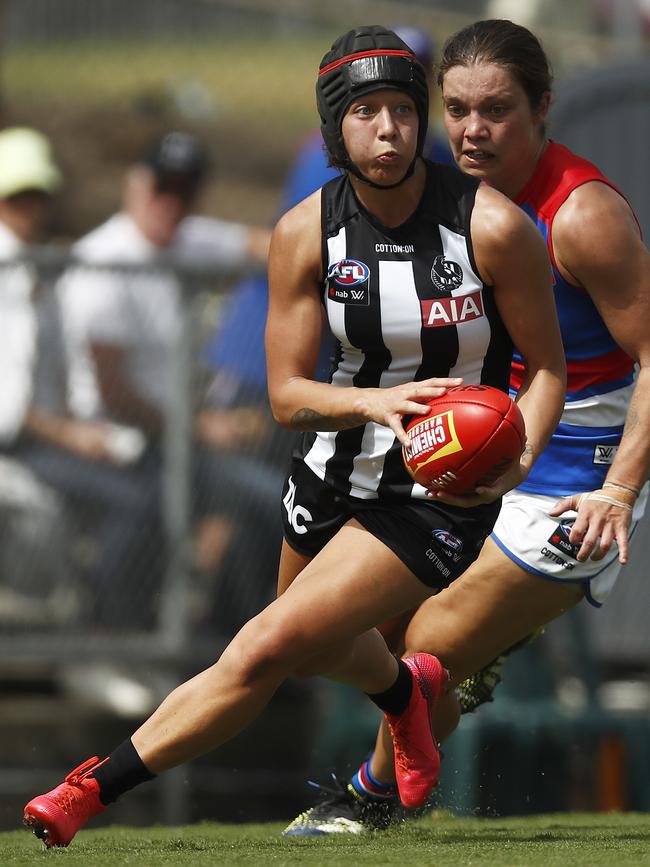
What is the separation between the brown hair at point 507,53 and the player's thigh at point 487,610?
1.58 meters

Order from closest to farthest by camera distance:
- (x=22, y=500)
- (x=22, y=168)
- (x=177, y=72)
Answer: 1. (x=22, y=500)
2. (x=22, y=168)
3. (x=177, y=72)

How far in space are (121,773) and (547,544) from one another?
5.36ft

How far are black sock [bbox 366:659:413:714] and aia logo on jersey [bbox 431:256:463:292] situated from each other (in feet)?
4.33

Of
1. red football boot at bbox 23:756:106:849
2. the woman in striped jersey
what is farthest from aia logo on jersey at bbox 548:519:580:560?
red football boot at bbox 23:756:106:849

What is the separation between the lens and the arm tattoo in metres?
4.79

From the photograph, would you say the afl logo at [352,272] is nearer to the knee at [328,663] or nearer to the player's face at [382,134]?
the player's face at [382,134]

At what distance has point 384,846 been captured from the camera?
211 inches

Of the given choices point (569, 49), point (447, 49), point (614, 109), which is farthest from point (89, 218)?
point (447, 49)

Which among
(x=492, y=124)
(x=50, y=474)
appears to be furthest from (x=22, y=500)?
(x=492, y=124)

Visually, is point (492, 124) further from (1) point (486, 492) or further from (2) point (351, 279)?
(1) point (486, 492)

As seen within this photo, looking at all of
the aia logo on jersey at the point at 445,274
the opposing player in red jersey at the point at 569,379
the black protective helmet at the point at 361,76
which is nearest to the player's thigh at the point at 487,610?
the opposing player in red jersey at the point at 569,379

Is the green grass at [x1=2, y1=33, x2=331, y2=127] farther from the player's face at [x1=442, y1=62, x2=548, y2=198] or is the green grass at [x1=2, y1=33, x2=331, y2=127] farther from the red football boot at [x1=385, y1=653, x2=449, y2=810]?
the red football boot at [x1=385, y1=653, x2=449, y2=810]

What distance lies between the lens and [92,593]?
8977mm

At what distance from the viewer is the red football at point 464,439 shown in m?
4.52
